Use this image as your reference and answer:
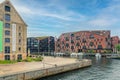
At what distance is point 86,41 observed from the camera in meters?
152

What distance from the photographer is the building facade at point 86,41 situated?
14512cm

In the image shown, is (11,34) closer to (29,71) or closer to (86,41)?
(29,71)

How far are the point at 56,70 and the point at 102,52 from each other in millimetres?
98009

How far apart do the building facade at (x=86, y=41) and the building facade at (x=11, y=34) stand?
86649mm

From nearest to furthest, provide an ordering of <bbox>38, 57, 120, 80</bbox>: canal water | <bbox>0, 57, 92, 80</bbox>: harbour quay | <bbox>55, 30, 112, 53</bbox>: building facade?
<bbox>0, 57, 92, 80</bbox>: harbour quay < <bbox>38, 57, 120, 80</bbox>: canal water < <bbox>55, 30, 112, 53</bbox>: building facade

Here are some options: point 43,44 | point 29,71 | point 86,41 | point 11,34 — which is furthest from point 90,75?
point 43,44

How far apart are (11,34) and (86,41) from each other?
94.3 m

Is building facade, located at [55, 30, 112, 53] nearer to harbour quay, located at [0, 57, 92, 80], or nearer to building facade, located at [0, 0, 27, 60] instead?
harbour quay, located at [0, 57, 92, 80]

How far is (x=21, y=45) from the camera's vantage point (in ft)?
230

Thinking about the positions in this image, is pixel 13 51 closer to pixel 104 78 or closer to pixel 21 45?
pixel 21 45

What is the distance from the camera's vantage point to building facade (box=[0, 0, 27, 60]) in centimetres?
6316

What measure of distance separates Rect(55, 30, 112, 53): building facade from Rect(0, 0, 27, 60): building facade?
8665cm

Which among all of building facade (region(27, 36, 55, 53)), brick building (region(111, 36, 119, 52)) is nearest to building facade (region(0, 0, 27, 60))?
brick building (region(111, 36, 119, 52))

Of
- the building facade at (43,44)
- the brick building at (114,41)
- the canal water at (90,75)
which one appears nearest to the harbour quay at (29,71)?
the canal water at (90,75)
